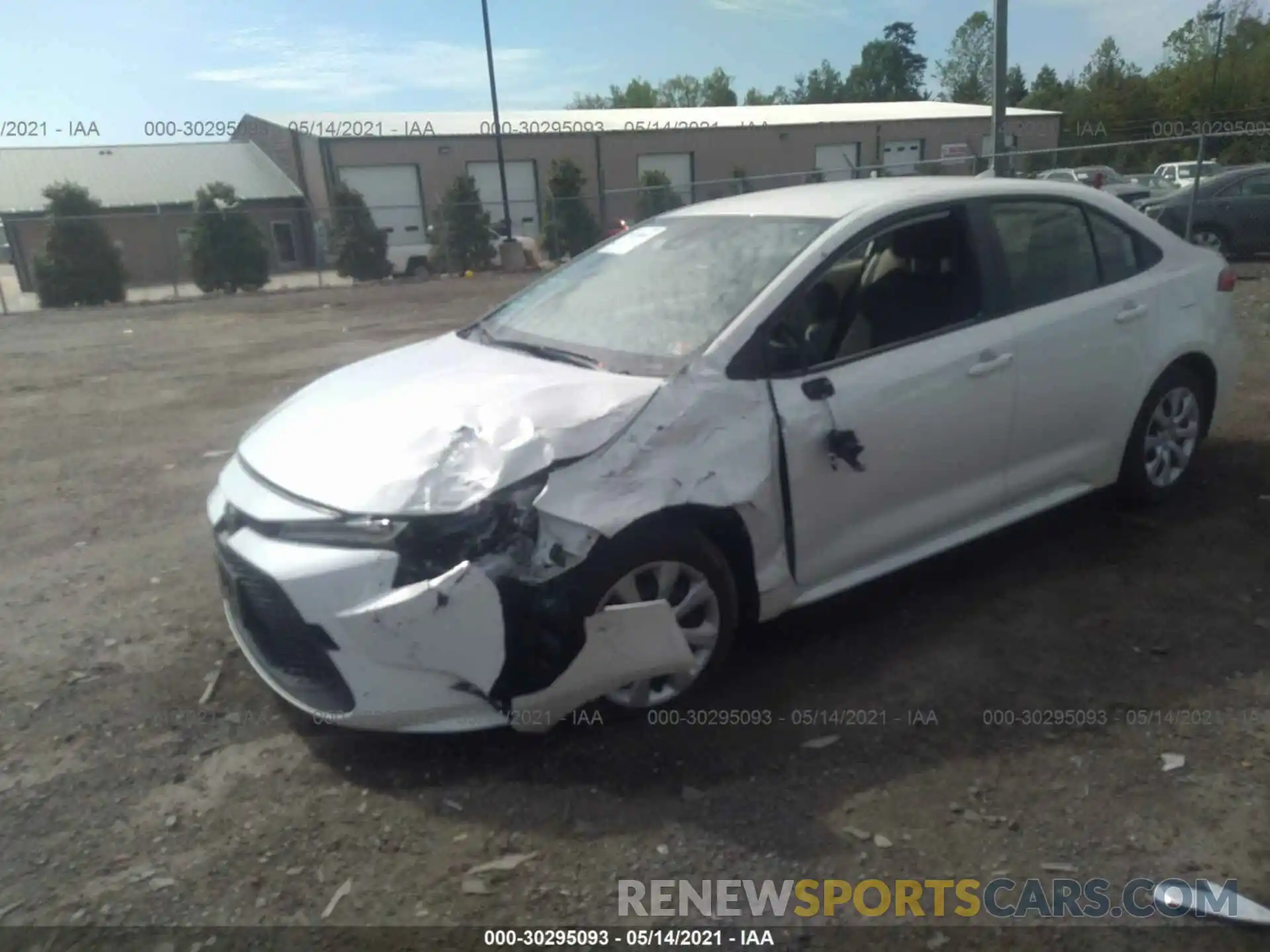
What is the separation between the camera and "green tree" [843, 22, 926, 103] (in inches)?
3807

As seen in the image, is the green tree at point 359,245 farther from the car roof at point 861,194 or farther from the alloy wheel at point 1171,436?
the alloy wheel at point 1171,436

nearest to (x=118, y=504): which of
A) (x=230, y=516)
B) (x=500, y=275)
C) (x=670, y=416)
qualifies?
(x=230, y=516)

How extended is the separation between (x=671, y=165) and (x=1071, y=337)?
35597 millimetres

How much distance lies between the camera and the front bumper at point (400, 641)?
276cm

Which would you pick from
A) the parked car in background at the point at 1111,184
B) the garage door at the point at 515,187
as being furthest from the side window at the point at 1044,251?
the garage door at the point at 515,187

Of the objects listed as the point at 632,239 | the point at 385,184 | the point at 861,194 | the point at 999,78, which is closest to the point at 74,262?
the point at 385,184

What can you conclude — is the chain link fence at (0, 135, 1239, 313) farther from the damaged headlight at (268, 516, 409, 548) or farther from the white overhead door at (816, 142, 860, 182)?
the damaged headlight at (268, 516, 409, 548)

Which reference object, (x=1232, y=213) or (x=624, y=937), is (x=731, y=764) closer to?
(x=624, y=937)

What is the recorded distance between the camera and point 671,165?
37750 millimetres

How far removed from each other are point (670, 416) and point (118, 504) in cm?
419

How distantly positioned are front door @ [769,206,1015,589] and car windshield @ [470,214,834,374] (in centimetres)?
24

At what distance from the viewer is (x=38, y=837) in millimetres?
2809

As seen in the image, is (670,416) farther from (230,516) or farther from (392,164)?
(392,164)

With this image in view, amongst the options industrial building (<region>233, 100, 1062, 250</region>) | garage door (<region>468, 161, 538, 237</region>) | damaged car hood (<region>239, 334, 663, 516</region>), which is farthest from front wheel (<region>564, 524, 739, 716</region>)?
garage door (<region>468, 161, 538, 237</region>)
